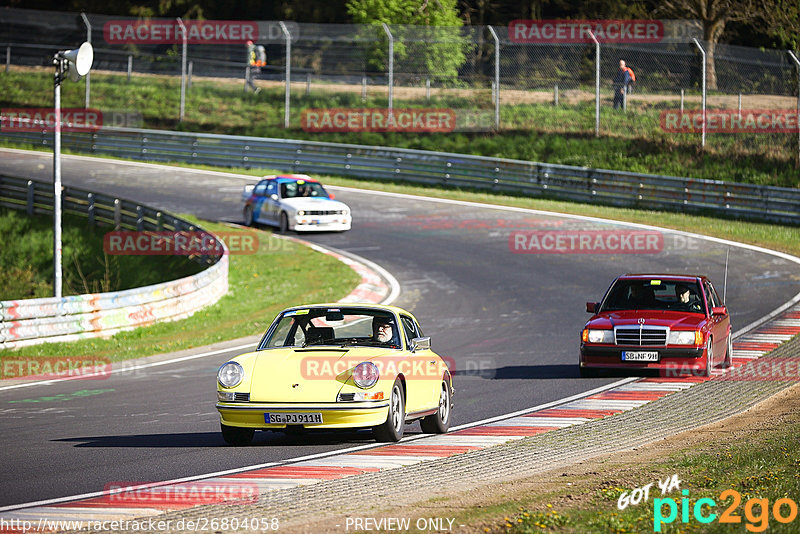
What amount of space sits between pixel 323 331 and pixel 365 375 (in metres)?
1.28

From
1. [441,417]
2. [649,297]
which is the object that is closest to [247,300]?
[649,297]

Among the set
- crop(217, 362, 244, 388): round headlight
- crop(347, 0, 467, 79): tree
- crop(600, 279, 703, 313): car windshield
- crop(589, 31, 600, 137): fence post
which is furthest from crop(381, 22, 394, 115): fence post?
crop(217, 362, 244, 388): round headlight

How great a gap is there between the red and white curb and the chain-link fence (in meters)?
22.0

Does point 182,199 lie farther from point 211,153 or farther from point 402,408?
point 402,408

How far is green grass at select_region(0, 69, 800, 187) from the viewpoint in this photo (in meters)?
36.5

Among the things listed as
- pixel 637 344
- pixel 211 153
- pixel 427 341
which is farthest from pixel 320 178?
pixel 427 341

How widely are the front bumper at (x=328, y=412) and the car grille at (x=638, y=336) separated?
5855mm

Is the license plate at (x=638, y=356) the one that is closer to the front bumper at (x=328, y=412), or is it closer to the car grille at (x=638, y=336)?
the car grille at (x=638, y=336)

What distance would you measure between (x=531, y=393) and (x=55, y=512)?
7.45 meters

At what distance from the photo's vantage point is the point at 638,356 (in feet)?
50.0

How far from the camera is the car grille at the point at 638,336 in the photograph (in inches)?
600

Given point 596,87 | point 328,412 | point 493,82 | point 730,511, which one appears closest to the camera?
point 730,511

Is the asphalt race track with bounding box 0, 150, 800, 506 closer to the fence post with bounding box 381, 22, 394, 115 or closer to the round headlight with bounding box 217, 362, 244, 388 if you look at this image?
the round headlight with bounding box 217, 362, 244, 388

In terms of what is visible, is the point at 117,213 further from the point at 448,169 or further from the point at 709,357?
Result: the point at 709,357
